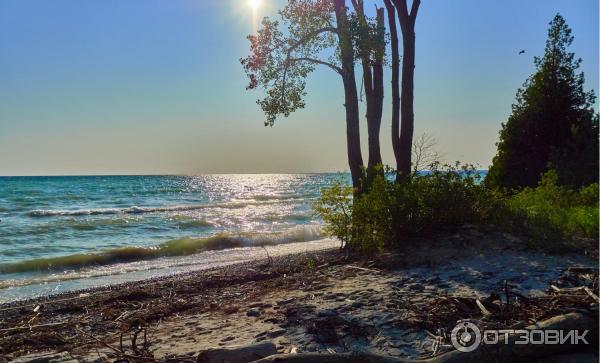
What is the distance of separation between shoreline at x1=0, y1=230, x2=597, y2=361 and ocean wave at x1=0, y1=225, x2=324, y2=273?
3.53m

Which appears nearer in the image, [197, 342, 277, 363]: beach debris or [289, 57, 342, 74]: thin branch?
[197, 342, 277, 363]: beach debris

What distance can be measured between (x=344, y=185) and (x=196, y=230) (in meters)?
13.6

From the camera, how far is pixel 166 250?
48.1ft

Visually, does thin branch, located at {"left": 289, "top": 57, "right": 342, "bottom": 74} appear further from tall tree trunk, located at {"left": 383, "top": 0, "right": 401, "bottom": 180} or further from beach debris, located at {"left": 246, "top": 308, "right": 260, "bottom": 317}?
beach debris, located at {"left": 246, "top": 308, "right": 260, "bottom": 317}

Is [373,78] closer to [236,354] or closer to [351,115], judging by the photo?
[351,115]

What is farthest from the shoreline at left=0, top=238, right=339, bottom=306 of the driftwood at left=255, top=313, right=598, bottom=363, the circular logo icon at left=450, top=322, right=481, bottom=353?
the circular logo icon at left=450, top=322, right=481, bottom=353

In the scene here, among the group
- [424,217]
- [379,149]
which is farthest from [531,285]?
[379,149]

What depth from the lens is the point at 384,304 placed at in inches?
179

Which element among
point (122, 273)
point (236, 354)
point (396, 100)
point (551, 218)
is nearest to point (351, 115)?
point (396, 100)

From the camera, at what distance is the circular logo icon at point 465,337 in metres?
3.00

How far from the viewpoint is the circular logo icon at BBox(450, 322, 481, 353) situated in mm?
2996

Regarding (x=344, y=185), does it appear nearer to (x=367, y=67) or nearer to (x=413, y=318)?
(x=367, y=67)

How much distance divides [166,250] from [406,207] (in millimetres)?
9474

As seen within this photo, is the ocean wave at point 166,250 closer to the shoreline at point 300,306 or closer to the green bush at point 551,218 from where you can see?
the shoreline at point 300,306
